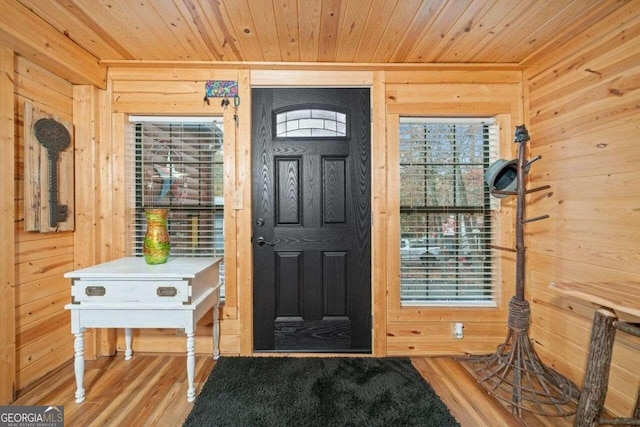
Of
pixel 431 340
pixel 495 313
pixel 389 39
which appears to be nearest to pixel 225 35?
pixel 389 39

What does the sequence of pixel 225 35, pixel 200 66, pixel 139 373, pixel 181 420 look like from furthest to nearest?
pixel 200 66, pixel 139 373, pixel 225 35, pixel 181 420

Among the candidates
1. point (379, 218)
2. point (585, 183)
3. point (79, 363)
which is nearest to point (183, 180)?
point (79, 363)

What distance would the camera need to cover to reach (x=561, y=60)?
1954 millimetres

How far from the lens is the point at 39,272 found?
192 centimetres

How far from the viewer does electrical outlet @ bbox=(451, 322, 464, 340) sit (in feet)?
7.36

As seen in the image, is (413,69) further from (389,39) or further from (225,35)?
(225,35)

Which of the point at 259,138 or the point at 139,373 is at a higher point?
the point at 259,138

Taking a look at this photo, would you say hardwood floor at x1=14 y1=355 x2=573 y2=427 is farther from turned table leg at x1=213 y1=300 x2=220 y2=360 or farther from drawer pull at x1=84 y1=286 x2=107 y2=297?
drawer pull at x1=84 y1=286 x2=107 y2=297

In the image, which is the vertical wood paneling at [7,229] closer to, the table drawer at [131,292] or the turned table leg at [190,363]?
the table drawer at [131,292]

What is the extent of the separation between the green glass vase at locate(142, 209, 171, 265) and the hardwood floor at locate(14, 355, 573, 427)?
842 mm

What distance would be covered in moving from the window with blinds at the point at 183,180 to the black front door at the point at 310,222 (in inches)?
14.1

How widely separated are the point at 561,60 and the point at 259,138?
2.28 meters

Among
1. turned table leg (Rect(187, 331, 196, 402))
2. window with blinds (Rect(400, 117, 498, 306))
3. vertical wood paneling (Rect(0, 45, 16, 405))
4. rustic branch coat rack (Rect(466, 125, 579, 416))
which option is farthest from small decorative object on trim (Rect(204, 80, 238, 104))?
rustic branch coat rack (Rect(466, 125, 579, 416))

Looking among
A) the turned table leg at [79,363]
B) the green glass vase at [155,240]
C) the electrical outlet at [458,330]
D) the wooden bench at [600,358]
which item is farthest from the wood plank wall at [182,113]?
the wooden bench at [600,358]
